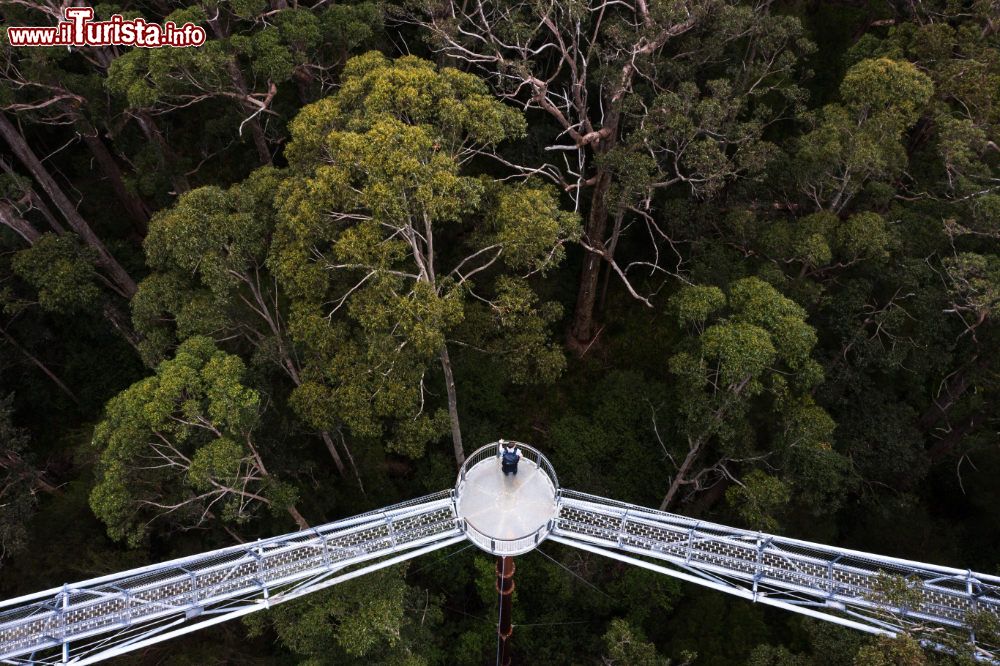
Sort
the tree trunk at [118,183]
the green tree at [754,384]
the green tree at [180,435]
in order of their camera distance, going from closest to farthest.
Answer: the green tree at [180,435] → the green tree at [754,384] → the tree trunk at [118,183]

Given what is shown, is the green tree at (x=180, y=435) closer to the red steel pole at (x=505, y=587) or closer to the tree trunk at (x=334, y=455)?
the tree trunk at (x=334, y=455)

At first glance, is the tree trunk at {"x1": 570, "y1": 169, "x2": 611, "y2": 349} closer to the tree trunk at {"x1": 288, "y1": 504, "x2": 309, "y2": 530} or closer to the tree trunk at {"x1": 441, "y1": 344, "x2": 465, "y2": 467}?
the tree trunk at {"x1": 441, "y1": 344, "x2": 465, "y2": 467}

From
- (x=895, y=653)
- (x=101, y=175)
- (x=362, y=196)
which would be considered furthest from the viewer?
(x=101, y=175)

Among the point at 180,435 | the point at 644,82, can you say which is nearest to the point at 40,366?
the point at 180,435

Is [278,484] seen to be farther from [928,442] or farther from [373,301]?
[928,442]

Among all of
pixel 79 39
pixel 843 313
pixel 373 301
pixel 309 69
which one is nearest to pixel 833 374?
pixel 843 313

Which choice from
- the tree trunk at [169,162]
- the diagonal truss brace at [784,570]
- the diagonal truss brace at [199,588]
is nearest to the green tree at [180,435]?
the diagonal truss brace at [199,588]
